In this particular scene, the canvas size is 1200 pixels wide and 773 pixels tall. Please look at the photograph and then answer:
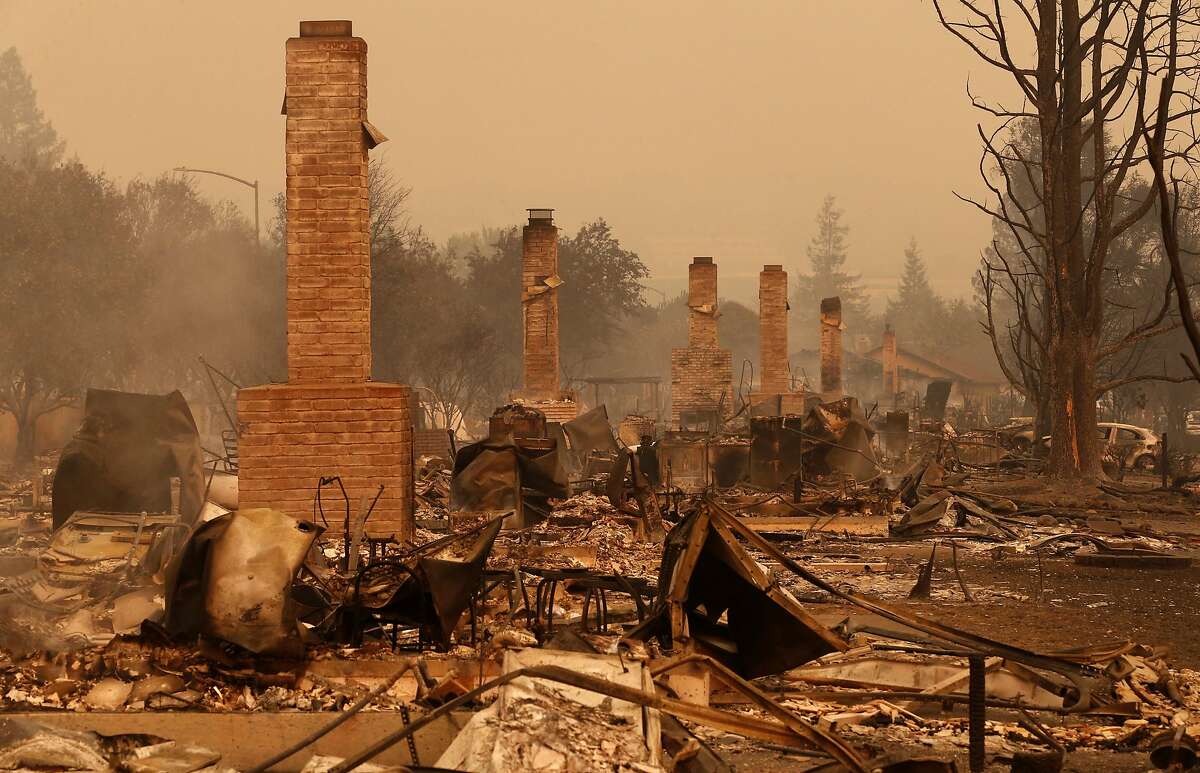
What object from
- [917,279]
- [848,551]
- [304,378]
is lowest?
[848,551]

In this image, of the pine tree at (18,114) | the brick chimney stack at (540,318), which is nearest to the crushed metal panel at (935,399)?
the brick chimney stack at (540,318)

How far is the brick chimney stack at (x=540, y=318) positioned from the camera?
25.2 meters

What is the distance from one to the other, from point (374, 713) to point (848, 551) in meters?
8.21

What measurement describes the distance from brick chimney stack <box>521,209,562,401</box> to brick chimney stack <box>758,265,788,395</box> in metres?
9.74

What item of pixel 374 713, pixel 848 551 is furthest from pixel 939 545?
pixel 374 713

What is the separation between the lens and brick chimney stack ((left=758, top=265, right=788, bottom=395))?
3381 cm

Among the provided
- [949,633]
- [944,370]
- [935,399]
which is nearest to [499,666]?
[949,633]

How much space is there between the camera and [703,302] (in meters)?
31.2

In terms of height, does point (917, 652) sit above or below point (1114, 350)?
below

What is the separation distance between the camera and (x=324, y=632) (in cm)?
609

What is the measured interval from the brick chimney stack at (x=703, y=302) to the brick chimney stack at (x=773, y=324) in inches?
114

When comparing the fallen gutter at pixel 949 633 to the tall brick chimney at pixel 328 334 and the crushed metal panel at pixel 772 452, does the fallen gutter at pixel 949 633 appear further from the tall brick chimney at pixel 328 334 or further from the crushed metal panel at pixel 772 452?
the crushed metal panel at pixel 772 452

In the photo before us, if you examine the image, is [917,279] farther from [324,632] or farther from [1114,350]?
[324,632]

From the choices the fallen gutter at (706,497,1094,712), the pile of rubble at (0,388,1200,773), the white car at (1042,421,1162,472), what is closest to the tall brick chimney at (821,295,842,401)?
the white car at (1042,421,1162,472)
